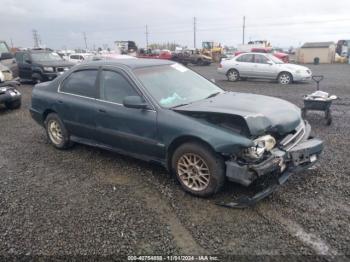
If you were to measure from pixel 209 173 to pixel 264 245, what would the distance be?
999 mm

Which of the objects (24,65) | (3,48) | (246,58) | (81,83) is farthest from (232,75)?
(81,83)

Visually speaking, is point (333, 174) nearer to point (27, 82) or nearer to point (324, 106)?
point (324, 106)

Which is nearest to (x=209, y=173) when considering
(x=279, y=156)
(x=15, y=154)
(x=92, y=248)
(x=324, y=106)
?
(x=279, y=156)

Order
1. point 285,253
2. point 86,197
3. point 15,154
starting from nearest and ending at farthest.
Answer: point 285,253, point 86,197, point 15,154

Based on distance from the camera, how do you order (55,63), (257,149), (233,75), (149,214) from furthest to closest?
(233,75), (55,63), (149,214), (257,149)

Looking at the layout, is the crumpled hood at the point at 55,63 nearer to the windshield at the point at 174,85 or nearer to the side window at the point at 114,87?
the side window at the point at 114,87

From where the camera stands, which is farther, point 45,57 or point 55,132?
point 45,57

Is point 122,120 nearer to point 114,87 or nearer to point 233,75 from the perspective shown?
point 114,87

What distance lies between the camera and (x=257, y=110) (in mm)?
3730

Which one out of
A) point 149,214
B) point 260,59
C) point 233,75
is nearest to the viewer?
point 149,214

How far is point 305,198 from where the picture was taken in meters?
3.68

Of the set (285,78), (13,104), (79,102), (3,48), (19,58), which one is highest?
(3,48)

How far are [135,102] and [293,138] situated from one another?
1993mm

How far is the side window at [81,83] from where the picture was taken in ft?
15.9
